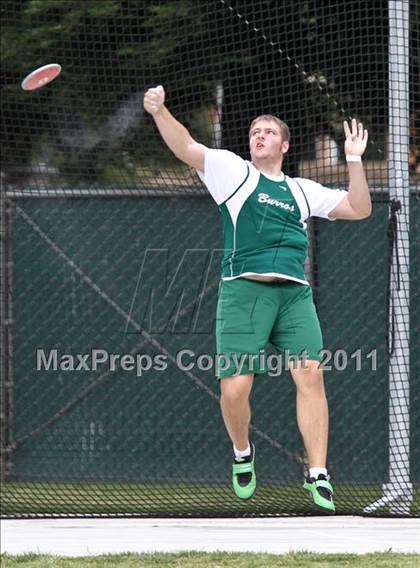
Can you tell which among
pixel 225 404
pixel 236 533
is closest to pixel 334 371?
pixel 236 533

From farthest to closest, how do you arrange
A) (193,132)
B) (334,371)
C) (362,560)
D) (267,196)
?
(193,132) → (334,371) → (362,560) → (267,196)

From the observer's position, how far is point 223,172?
225 inches

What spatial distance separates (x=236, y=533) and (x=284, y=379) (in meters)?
1.68

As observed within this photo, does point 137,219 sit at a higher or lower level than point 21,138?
lower

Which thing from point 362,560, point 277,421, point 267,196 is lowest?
point 362,560

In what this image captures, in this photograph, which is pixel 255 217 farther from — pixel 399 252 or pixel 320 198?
pixel 399 252

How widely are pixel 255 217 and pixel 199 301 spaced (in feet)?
11.3

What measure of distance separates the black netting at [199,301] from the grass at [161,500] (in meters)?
0.02

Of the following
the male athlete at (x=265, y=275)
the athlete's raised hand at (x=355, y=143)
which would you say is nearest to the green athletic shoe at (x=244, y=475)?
the male athlete at (x=265, y=275)

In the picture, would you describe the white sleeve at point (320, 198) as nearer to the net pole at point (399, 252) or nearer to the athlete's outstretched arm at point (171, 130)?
the athlete's outstretched arm at point (171, 130)

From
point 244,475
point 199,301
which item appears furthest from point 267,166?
point 199,301

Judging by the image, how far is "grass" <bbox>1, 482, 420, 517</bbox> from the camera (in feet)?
27.0

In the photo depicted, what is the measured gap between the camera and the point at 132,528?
7797mm

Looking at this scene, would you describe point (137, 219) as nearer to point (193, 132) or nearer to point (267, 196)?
point (193, 132)
